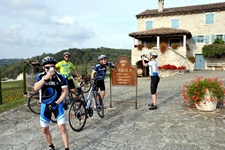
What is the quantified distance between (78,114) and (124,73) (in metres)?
2.58

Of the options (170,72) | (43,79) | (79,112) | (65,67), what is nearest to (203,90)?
(79,112)

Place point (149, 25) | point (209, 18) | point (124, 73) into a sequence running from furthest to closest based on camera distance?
point (149, 25)
point (209, 18)
point (124, 73)

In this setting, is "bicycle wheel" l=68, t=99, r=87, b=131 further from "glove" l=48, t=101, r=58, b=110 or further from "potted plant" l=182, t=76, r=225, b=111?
"potted plant" l=182, t=76, r=225, b=111

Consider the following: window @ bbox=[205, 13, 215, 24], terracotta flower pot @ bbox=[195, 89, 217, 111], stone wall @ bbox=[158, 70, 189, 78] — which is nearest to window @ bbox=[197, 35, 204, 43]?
window @ bbox=[205, 13, 215, 24]

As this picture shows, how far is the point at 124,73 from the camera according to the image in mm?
6566

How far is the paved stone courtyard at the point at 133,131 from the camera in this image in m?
3.77

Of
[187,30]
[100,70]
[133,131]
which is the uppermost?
[187,30]

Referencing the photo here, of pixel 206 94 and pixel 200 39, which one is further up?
pixel 200 39

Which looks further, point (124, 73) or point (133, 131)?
point (124, 73)

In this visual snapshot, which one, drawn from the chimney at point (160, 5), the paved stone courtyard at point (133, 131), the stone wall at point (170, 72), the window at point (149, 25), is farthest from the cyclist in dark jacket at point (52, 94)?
the chimney at point (160, 5)

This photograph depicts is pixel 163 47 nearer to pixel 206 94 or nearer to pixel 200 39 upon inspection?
pixel 200 39

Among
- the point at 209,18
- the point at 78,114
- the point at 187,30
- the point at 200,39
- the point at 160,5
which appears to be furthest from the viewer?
the point at 160,5

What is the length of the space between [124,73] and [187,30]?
24351mm

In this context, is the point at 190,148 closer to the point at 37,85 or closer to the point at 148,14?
the point at 37,85
